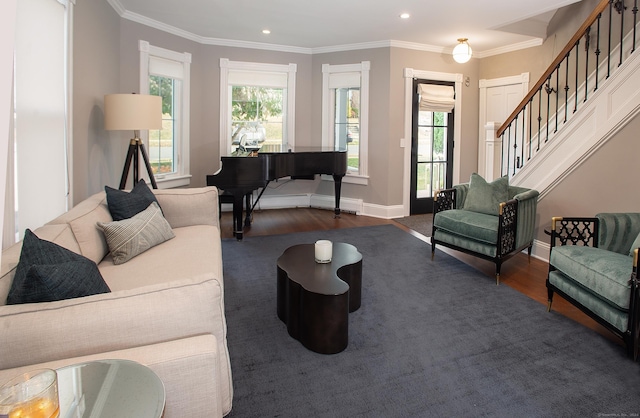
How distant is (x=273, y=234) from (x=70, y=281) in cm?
378

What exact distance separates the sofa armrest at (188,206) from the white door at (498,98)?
4.73m

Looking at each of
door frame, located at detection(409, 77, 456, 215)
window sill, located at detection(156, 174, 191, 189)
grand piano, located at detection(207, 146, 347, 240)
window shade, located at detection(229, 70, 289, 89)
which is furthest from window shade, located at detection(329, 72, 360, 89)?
window sill, located at detection(156, 174, 191, 189)

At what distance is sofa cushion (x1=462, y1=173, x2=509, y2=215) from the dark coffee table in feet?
→ 5.58

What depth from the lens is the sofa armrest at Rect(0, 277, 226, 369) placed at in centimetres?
128

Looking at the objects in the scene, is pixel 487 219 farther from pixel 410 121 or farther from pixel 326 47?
pixel 326 47

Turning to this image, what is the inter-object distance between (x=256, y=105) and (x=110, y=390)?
228 inches

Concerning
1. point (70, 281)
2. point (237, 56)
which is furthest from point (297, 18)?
point (70, 281)

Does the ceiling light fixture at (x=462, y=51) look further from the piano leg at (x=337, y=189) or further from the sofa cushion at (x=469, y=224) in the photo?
the sofa cushion at (x=469, y=224)

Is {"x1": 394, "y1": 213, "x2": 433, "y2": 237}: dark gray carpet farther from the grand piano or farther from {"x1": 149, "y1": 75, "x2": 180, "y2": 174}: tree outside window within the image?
{"x1": 149, "y1": 75, "x2": 180, "y2": 174}: tree outside window

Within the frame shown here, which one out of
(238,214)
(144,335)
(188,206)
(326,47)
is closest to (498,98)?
(326,47)

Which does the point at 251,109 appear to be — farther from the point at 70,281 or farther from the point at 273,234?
the point at 70,281

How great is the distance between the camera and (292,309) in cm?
265

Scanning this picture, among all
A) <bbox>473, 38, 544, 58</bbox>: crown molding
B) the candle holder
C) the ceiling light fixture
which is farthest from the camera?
<bbox>473, 38, 544, 58</bbox>: crown molding

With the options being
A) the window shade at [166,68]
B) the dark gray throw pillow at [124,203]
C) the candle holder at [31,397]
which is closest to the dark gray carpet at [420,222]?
the dark gray throw pillow at [124,203]
